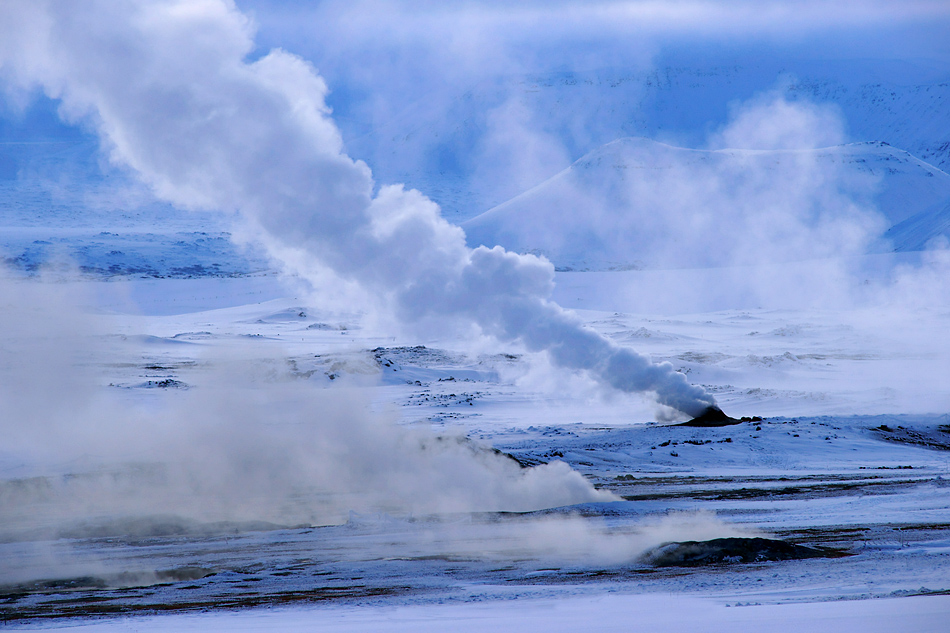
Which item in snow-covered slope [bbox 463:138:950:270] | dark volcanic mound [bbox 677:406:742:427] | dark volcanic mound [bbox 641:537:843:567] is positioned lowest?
dark volcanic mound [bbox 641:537:843:567]

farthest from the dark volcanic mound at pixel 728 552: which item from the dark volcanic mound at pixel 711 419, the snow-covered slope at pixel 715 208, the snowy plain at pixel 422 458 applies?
the snow-covered slope at pixel 715 208

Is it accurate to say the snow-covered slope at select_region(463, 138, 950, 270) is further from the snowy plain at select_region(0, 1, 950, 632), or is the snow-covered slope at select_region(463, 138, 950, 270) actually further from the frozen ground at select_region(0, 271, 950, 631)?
the frozen ground at select_region(0, 271, 950, 631)

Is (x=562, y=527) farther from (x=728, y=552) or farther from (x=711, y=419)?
(x=711, y=419)

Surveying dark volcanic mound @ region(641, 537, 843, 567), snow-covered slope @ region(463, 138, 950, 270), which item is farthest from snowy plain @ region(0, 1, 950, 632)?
snow-covered slope @ region(463, 138, 950, 270)

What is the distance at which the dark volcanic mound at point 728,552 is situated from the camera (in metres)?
15.2

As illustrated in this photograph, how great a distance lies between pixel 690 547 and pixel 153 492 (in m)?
14.8

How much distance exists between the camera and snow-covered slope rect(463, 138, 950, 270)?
→ 118250 mm

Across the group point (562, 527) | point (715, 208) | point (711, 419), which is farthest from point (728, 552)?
point (715, 208)

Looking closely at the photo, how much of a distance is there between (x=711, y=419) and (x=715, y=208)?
100 m

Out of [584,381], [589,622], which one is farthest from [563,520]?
[584,381]

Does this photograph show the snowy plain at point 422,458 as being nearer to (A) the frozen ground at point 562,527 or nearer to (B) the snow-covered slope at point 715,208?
(A) the frozen ground at point 562,527

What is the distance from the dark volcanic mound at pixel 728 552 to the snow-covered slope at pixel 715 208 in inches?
3927

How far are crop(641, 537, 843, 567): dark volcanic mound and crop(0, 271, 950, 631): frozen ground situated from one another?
0.38 meters

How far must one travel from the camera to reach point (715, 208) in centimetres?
12875
